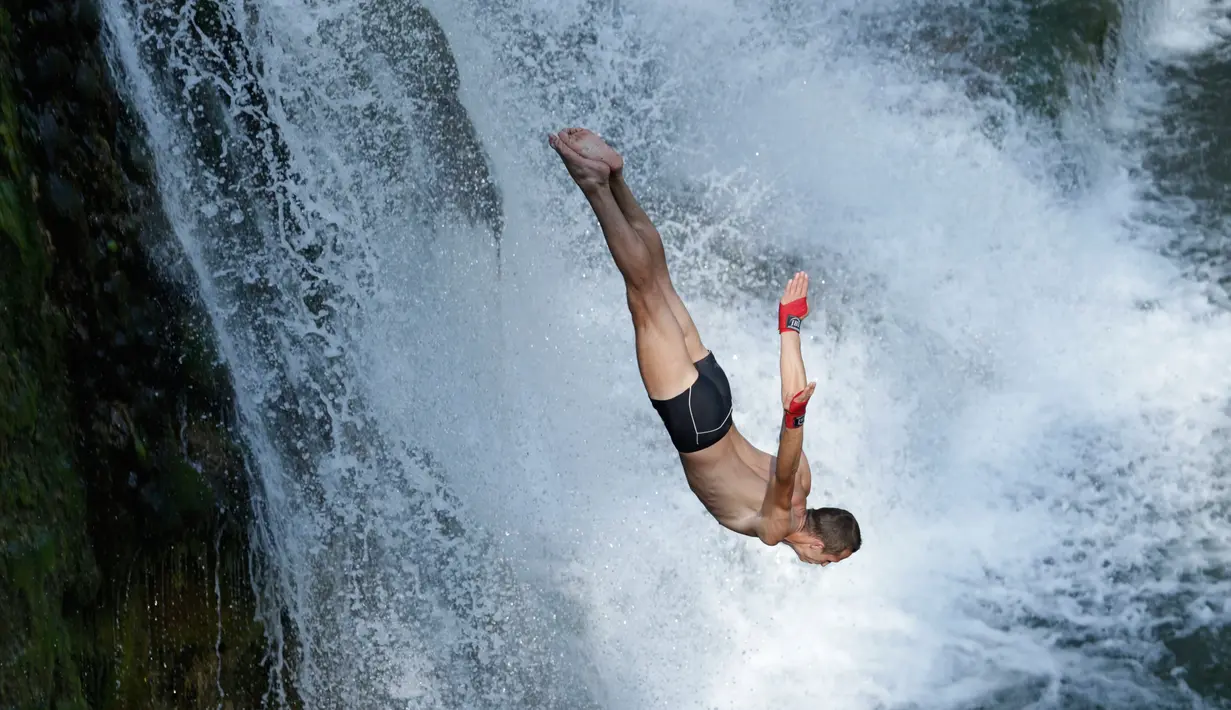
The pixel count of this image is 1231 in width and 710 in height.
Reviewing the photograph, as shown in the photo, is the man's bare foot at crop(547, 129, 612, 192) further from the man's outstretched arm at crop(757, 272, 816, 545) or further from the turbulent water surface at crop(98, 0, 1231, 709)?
the turbulent water surface at crop(98, 0, 1231, 709)

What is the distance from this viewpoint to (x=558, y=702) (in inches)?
274

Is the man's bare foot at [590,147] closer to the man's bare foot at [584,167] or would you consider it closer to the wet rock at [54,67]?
the man's bare foot at [584,167]

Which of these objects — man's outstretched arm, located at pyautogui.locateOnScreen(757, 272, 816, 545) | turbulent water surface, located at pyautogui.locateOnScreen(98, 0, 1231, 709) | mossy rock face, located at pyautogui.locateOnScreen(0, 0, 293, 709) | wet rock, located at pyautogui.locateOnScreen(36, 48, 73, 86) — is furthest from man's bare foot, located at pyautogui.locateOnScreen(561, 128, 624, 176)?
turbulent water surface, located at pyautogui.locateOnScreen(98, 0, 1231, 709)

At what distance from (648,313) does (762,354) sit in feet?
9.12

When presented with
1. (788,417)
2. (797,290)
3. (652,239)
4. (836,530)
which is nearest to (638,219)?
(652,239)

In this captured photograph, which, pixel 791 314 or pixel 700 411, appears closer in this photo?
pixel 791 314

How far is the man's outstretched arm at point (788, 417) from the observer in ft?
13.6

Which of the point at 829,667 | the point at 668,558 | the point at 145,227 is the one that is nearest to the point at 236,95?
the point at 145,227

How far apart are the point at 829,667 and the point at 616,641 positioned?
4.69 feet

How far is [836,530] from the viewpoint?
4.59m

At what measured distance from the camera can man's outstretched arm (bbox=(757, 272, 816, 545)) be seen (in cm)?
415

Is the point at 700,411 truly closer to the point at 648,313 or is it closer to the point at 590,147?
the point at 648,313

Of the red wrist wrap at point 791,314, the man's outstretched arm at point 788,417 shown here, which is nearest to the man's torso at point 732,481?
the man's outstretched arm at point 788,417

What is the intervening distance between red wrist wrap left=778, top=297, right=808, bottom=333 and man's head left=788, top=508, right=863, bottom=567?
770mm
